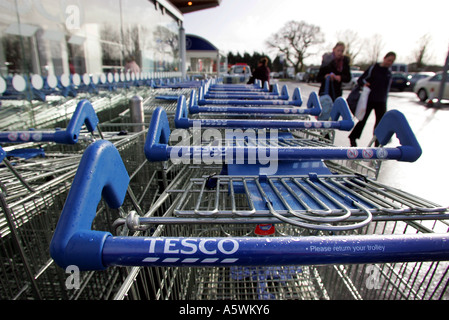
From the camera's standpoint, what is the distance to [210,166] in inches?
67.5

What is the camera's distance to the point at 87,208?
0.67 metres

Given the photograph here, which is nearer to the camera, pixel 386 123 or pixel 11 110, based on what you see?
pixel 386 123

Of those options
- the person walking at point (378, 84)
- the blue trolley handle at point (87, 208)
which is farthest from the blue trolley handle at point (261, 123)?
the person walking at point (378, 84)

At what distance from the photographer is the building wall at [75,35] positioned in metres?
3.44

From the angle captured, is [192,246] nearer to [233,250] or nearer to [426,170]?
[233,250]

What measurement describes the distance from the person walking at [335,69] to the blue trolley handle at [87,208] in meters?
4.20

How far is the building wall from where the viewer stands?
11.3 feet

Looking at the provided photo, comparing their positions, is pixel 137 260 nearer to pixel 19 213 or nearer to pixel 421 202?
pixel 421 202

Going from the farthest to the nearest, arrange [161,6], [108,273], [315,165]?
[161,6], [108,273], [315,165]

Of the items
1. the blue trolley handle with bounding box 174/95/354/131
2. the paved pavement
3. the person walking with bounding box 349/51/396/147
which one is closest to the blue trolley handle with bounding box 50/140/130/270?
the blue trolley handle with bounding box 174/95/354/131

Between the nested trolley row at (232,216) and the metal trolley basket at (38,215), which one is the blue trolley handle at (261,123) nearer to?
the nested trolley row at (232,216)

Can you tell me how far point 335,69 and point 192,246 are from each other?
452 centimetres

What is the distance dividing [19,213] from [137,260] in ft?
4.62
